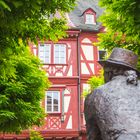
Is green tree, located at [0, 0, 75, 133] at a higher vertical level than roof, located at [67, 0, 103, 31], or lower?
lower

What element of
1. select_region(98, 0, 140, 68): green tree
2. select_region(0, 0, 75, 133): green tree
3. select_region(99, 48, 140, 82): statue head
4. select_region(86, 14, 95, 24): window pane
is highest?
select_region(86, 14, 95, 24): window pane

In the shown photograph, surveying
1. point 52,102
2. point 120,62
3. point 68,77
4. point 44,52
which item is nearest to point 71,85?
point 68,77

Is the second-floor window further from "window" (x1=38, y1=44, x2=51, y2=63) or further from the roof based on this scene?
the roof

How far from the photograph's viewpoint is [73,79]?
26016 millimetres

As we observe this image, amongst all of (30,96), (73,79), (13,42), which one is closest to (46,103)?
(73,79)

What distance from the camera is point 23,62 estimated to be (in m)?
18.1

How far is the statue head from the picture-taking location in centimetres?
411

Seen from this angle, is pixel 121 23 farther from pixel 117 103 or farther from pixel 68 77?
pixel 68 77

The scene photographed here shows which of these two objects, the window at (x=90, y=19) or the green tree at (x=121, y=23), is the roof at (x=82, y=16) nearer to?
the window at (x=90, y=19)

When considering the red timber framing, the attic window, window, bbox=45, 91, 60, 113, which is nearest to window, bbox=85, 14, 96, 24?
the attic window

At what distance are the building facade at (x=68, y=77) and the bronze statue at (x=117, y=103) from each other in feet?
66.7

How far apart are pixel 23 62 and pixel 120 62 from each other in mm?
14161

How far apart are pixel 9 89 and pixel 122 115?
13.0 metres

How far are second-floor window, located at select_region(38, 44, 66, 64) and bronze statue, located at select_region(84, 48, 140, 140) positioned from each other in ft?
72.1
